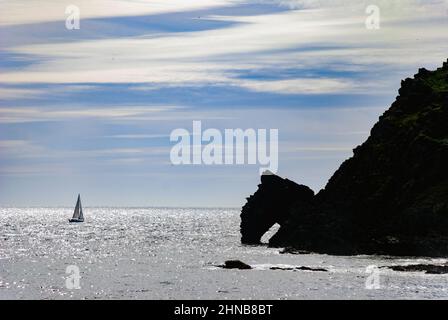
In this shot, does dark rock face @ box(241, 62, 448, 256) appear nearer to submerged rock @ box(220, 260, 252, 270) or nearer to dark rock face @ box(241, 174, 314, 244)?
dark rock face @ box(241, 174, 314, 244)

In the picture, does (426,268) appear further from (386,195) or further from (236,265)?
(386,195)

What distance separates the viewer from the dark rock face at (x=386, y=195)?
384ft

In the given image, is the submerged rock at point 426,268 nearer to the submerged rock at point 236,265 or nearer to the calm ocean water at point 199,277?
the calm ocean water at point 199,277

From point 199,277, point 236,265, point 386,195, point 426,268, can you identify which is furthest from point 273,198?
point 426,268

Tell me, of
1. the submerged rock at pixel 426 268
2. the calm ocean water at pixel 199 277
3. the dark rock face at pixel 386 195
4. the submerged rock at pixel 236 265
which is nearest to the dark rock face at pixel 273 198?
the dark rock face at pixel 386 195

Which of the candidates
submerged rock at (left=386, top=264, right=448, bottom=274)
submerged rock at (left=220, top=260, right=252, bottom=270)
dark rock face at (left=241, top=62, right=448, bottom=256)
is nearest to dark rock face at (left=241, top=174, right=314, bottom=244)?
dark rock face at (left=241, top=62, right=448, bottom=256)

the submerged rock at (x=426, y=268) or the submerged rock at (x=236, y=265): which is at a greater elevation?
the submerged rock at (x=426, y=268)

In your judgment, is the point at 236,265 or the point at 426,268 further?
the point at 236,265

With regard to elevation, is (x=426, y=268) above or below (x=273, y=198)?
below

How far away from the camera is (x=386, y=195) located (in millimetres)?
129500

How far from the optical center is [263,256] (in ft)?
427

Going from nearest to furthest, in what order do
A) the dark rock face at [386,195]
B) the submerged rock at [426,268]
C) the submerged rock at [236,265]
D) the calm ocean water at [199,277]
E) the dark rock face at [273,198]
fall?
1. the calm ocean water at [199,277]
2. the submerged rock at [426,268]
3. the submerged rock at [236,265]
4. the dark rock face at [386,195]
5. the dark rock face at [273,198]

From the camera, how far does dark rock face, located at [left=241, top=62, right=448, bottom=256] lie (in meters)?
117
